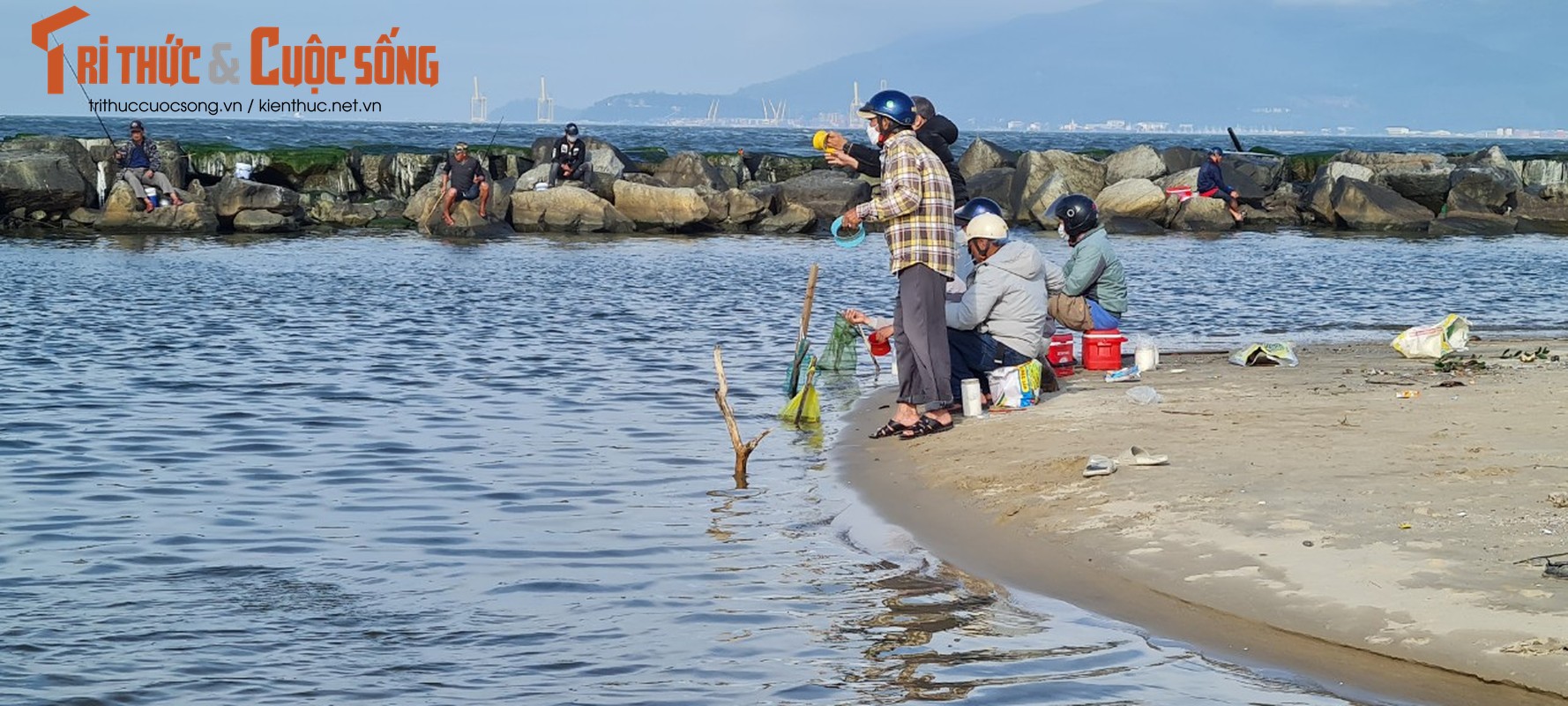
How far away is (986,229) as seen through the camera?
32.7 ft

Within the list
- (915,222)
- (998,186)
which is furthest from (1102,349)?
(998,186)

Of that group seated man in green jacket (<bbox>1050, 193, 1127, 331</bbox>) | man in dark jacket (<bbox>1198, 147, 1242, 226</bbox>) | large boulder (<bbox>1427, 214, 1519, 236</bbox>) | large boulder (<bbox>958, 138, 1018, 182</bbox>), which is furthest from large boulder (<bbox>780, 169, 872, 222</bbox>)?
seated man in green jacket (<bbox>1050, 193, 1127, 331</bbox>)

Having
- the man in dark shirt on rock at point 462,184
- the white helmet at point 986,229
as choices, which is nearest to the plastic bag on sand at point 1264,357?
the white helmet at point 986,229

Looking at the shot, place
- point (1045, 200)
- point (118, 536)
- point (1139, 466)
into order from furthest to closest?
point (1045, 200) < point (1139, 466) < point (118, 536)

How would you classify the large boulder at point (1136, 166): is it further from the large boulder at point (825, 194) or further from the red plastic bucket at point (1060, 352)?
the red plastic bucket at point (1060, 352)

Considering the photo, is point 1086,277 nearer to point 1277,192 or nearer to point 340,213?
point 340,213

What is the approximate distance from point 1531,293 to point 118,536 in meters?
18.1

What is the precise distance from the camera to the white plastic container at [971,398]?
998 cm

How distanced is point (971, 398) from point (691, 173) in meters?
26.5

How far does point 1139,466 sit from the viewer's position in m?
8.05

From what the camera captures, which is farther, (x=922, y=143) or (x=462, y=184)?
(x=462, y=184)

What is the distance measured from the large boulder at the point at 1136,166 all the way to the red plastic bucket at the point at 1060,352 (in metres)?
25.7

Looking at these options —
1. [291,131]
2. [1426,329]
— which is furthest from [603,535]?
[291,131]

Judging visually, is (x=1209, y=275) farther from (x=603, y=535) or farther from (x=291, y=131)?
(x=291, y=131)
